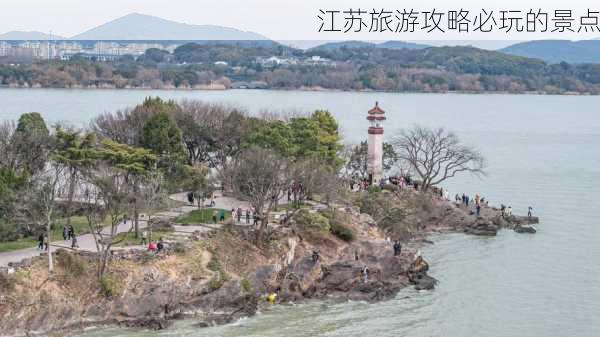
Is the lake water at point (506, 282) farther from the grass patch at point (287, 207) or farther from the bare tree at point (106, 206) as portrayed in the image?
the grass patch at point (287, 207)

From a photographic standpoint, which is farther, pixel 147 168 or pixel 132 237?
pixel 147 168

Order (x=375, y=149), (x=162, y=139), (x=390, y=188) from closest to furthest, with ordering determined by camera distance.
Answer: (x=162, y=139) → (x=390, y=188) → (x=375, y=149)

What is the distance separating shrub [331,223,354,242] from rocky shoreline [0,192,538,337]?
10.5 inches

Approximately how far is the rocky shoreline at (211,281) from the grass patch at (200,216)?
192 centimetres

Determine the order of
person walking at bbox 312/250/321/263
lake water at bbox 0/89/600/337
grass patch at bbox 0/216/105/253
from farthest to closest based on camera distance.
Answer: person walking at bbox 312/250/321/263
grass patch at bbox 0/216/105/253
lake water at bbox 0/89/600/337

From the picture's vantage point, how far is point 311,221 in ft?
130

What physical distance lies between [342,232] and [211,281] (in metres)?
7.84

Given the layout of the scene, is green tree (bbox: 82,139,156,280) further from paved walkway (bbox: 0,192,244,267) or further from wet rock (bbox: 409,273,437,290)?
wet rock (bbox: 409,273,437,290)

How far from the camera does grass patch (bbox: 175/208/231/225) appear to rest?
131 ft

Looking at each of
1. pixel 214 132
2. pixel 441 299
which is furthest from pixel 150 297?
pixel 214 132

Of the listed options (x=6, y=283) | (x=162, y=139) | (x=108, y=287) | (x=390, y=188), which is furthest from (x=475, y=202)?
(x=6, y=283)

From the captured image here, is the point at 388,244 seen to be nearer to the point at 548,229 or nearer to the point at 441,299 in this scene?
the point at 441,299

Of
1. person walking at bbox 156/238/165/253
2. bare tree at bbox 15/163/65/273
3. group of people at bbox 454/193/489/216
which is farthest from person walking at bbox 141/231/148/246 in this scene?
group of people at bbox 454/193/489/216

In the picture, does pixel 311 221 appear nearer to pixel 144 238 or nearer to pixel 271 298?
pixel 271 298
